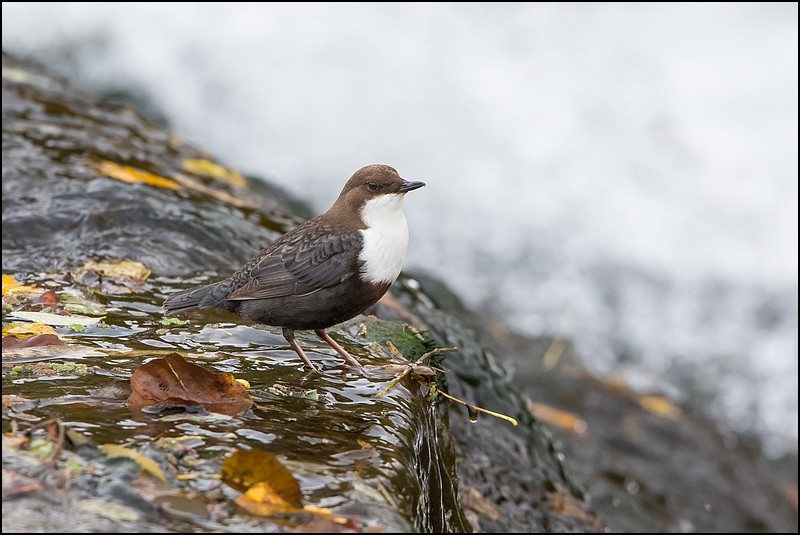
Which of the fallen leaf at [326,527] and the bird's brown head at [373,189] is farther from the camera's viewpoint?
the bird's brown head at [373,189]

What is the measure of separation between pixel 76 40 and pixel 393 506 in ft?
26.7

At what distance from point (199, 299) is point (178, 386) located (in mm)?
1164

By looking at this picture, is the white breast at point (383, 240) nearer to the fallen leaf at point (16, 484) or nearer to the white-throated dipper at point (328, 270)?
the white-throated dipper at point (328, 270)

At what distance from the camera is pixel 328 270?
3.96 meters

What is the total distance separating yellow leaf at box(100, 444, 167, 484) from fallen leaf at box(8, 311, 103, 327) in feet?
5.25

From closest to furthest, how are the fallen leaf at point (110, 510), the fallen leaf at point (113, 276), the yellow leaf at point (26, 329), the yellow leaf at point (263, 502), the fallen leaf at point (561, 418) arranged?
1. the fallen leaf at point (110, 510)
2. the yellow leaf at point (263, 502)
3. the yellow leaf at point (26, 329)
4. the fallen leaf at point (113, 276)
5. the fallen leaf at point (561, 418)

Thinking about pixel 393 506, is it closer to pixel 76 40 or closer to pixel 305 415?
pixel 305 415

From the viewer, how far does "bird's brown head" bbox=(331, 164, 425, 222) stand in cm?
421

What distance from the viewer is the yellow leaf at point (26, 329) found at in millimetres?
3643

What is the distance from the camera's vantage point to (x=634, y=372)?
8094 mm

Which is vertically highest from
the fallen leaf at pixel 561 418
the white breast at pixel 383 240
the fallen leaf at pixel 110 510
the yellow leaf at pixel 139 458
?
the white breast at pixel 383 240

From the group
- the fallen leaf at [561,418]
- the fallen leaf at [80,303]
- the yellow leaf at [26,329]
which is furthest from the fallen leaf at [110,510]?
the fallen leaf at [561,418]

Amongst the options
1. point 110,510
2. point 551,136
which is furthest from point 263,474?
point 551,136

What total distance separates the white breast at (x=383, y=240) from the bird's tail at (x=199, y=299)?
0.65 m
